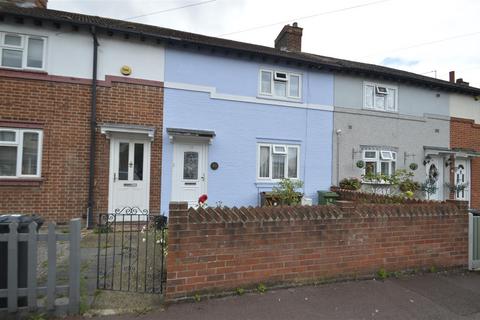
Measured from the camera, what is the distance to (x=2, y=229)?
10.8ft

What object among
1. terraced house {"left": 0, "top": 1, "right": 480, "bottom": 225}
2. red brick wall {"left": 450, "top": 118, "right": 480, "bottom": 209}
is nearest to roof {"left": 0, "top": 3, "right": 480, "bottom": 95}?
terraced house {"left": 0, "top": 1, "right": 480, "bottom": 225}

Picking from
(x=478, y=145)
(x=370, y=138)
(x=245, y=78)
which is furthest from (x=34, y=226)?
(x=478, y=145)

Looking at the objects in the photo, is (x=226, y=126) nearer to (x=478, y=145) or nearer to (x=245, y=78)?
(x=245, y=78)

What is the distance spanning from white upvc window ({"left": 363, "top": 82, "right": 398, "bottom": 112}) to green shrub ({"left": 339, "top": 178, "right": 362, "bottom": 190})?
115 inches

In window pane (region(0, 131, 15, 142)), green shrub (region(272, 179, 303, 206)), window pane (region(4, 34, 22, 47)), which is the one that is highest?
window pane (region(4, 34, 22, 47))

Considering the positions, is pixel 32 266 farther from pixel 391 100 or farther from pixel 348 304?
pixel 391 100

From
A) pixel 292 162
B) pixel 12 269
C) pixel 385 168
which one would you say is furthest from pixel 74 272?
pixel 385 168

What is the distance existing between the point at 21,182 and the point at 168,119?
399 centimetres

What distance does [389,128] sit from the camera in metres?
11.8

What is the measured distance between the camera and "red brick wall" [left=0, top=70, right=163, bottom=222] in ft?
24.9

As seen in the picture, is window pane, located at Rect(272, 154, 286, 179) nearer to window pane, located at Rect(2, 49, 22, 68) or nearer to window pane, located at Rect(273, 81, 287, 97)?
window pane, located at Rect(273, 81, 287, 97)

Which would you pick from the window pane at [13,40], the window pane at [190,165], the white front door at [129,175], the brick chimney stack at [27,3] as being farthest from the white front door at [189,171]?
the brick chimney stack at [27,3]

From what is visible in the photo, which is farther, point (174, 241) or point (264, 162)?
point (264, 162)

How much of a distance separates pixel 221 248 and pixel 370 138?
9.41 meters
